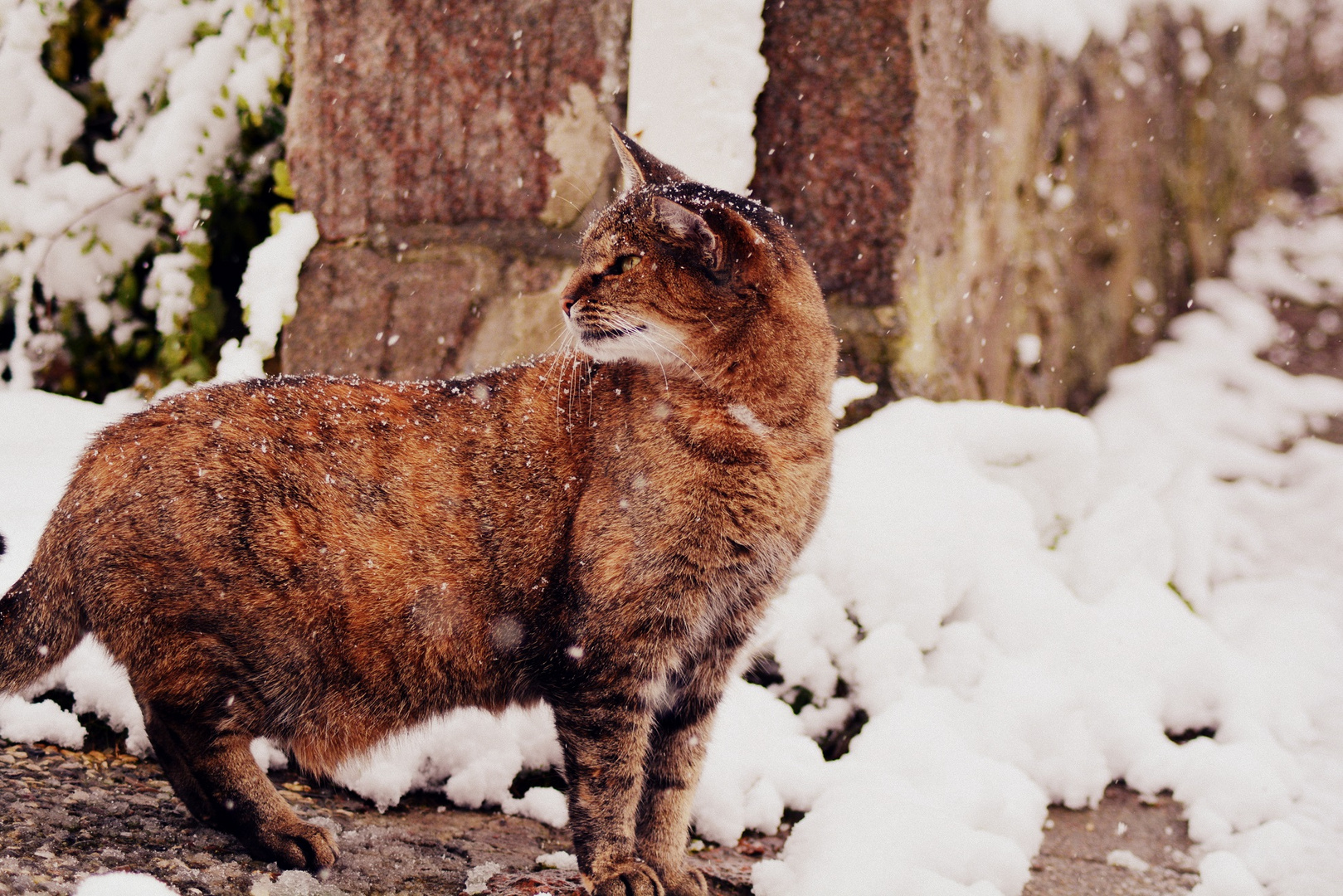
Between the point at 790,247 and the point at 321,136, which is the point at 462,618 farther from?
the point at 321,136

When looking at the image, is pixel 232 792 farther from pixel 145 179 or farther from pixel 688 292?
pixel 145 179

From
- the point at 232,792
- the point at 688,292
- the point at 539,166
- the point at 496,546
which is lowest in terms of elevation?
the point at 232,792

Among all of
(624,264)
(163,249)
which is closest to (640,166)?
(624,264)

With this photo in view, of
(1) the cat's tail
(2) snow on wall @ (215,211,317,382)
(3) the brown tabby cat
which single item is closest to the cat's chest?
(3) the brown tabby cat

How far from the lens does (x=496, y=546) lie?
6.91ft

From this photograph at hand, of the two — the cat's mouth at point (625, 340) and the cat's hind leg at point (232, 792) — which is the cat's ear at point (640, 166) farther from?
the cat's hind leg at point (232, 792)

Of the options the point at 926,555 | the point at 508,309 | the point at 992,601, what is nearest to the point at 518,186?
the point at 508,309

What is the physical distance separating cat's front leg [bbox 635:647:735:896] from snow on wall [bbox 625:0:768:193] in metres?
1.57

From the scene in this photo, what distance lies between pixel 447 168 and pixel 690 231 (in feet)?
4.48

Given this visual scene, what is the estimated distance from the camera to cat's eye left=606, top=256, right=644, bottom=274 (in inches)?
86.5

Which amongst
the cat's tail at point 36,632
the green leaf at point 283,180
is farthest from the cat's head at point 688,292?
the green leaf at point 283,180

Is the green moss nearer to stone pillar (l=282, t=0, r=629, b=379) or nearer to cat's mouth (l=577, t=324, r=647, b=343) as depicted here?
stone pillar (l=282, t=0, r=629, b=379)

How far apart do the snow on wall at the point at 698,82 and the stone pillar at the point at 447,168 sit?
0.38 feet

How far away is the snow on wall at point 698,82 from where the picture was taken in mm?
3023
